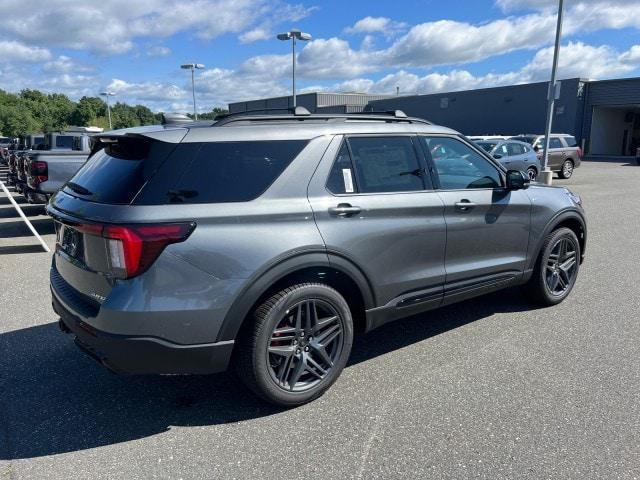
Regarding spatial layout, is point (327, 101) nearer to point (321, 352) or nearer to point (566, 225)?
point (566, 225)

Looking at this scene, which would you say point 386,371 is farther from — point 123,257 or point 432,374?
point 123,257

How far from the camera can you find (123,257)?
269 centimetres

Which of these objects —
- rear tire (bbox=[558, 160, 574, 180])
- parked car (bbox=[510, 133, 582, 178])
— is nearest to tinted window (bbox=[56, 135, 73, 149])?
parked car (bbox=[510, 133, 582, 178])

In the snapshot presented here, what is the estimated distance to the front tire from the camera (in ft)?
9.95

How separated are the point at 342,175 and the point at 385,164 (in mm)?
449

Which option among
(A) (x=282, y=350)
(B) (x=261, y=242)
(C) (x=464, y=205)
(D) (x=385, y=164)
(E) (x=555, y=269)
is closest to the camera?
Answer: (B) (x=261, y=242)

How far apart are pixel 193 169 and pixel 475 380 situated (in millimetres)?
2356

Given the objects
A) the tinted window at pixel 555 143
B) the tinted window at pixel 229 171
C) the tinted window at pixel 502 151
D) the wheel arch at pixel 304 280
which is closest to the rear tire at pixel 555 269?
the wheel arch at pixel 304 280

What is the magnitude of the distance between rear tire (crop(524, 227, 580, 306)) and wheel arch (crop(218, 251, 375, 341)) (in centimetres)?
216

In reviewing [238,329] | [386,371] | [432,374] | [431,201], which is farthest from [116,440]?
[431,201]

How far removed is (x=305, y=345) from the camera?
3273 mm

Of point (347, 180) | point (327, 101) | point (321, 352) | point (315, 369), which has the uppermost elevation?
point (327, 101)

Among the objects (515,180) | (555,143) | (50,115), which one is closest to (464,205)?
(515,180)

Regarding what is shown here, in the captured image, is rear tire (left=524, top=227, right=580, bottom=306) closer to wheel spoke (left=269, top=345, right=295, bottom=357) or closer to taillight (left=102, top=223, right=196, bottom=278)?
wheel spoke (left=269, top=345, right=295, bottom=357)
